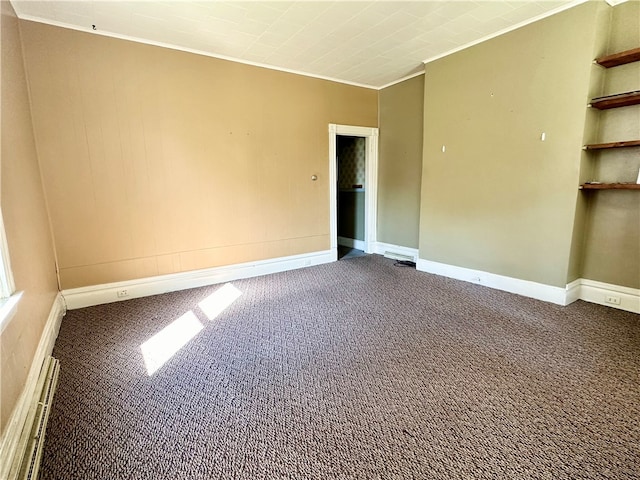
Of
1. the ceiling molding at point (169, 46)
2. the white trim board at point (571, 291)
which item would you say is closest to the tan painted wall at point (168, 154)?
the ceiling molding at point (169, 46)

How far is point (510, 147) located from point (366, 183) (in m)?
2.36

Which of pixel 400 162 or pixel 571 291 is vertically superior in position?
pixel 400 162

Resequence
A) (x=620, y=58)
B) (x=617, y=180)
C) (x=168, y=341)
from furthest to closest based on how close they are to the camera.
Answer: (x=617, y=180), (x=620, y=58), (x=168, y=341)

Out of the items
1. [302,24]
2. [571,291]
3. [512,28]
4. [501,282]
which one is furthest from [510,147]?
[302,24]

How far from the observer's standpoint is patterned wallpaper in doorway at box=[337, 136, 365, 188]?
5.60m

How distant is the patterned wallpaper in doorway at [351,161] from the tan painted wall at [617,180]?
3.27 meters

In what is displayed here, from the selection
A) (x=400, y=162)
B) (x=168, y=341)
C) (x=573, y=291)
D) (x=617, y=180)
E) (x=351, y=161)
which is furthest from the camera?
(x=351, y=161)

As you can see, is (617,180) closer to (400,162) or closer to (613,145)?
(613,145)

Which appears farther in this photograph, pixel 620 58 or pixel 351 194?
pixel 351 194

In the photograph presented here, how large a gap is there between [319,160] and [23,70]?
3260 millimetres

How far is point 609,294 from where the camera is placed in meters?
3.00

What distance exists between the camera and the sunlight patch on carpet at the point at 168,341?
2221mm

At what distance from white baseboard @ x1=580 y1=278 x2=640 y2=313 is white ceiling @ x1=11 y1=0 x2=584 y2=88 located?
264 cm

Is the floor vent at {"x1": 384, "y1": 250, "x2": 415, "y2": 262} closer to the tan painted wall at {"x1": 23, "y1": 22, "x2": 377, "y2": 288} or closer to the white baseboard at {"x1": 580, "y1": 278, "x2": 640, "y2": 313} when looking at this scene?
the tan painted wall at {"x1": 23, "y1": 22, "x2": 377, "y2": 288}
